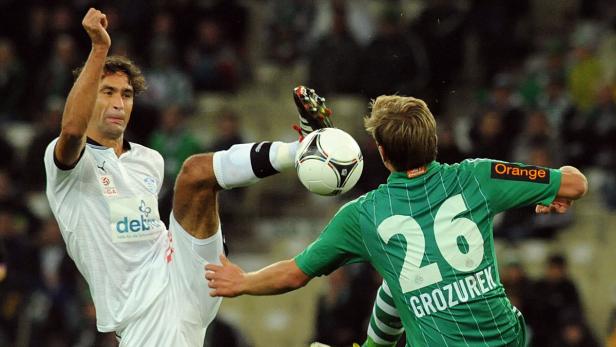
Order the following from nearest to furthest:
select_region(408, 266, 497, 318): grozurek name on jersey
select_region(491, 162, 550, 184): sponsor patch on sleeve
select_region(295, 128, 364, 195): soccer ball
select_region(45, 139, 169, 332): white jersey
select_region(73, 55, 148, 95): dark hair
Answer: select_region(408, 266, 497, 318): grozurek name on jersey
select_region(491, 162, 550, 184): sponsor patch on sleeve
select_region(295, 128, 364, 195): soccer ball
select_region(45, 139, 169, 332): white jersey
select_region(73, 55, 148, 95): dark hair

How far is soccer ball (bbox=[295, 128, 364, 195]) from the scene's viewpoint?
6.01 metres

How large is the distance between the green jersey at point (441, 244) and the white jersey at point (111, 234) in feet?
3.71

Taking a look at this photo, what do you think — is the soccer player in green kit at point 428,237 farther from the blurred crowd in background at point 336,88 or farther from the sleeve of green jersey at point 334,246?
the blurred crowd in background at point 336,88

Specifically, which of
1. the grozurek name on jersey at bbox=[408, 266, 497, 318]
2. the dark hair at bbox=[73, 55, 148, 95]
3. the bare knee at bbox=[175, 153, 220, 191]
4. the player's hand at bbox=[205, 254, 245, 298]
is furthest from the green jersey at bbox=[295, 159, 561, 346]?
the dark hair at bbox=[73, 55, 148, 95]

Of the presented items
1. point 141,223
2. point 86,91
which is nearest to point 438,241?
point 141,223

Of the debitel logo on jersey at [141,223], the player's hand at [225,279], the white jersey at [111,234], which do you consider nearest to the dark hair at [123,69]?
the white jersey at [111,234]

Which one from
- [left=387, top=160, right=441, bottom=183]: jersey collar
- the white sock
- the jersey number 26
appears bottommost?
the jersey number 26

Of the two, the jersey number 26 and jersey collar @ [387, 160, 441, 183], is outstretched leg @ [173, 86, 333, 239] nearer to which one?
jersey collar @ [387, 160, 441, 183]

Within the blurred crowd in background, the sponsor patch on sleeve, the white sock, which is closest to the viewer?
the sponsor patch on sleeve

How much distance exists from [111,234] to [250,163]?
2.80 feet

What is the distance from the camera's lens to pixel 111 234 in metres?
6.54

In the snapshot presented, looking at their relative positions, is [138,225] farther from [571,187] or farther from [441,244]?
[571,187]

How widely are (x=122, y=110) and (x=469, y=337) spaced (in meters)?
2.30

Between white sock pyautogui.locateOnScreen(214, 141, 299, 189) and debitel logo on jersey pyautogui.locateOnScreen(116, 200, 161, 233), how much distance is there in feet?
1.72
